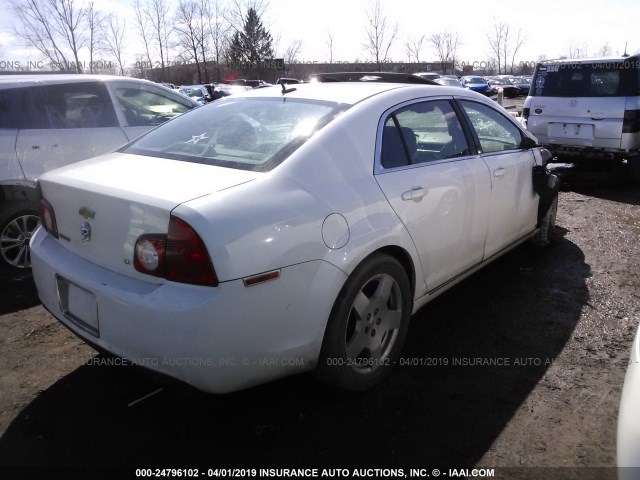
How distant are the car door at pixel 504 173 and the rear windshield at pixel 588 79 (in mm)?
4347

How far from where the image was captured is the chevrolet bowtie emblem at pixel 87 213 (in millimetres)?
2396

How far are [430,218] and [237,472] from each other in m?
1.69

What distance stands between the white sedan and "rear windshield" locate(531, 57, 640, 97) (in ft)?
17.5

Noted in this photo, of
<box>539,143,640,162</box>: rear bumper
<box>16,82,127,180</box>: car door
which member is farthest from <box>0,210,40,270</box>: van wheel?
<box>539,143,640,162</box>: rear bumper

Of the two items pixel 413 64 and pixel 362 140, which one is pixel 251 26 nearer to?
pixel 413 64

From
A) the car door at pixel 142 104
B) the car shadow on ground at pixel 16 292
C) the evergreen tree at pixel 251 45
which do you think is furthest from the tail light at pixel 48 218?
the evergreen tree at pixel 251 45

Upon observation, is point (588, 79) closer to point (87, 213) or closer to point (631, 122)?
point (631, 122)

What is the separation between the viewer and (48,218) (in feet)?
9.14

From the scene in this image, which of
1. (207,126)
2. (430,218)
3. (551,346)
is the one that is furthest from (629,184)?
(207,126)

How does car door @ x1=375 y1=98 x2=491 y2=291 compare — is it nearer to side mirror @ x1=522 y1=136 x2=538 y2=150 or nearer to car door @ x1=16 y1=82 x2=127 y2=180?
side mirror @ x1=522 y1=136 x2=538 y2=150

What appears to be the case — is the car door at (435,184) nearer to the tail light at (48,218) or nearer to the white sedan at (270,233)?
the white sedan at (270,233)

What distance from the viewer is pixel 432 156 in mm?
3189

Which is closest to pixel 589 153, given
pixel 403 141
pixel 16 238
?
pixel 403 141

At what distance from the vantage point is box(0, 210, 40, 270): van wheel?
461 cm
